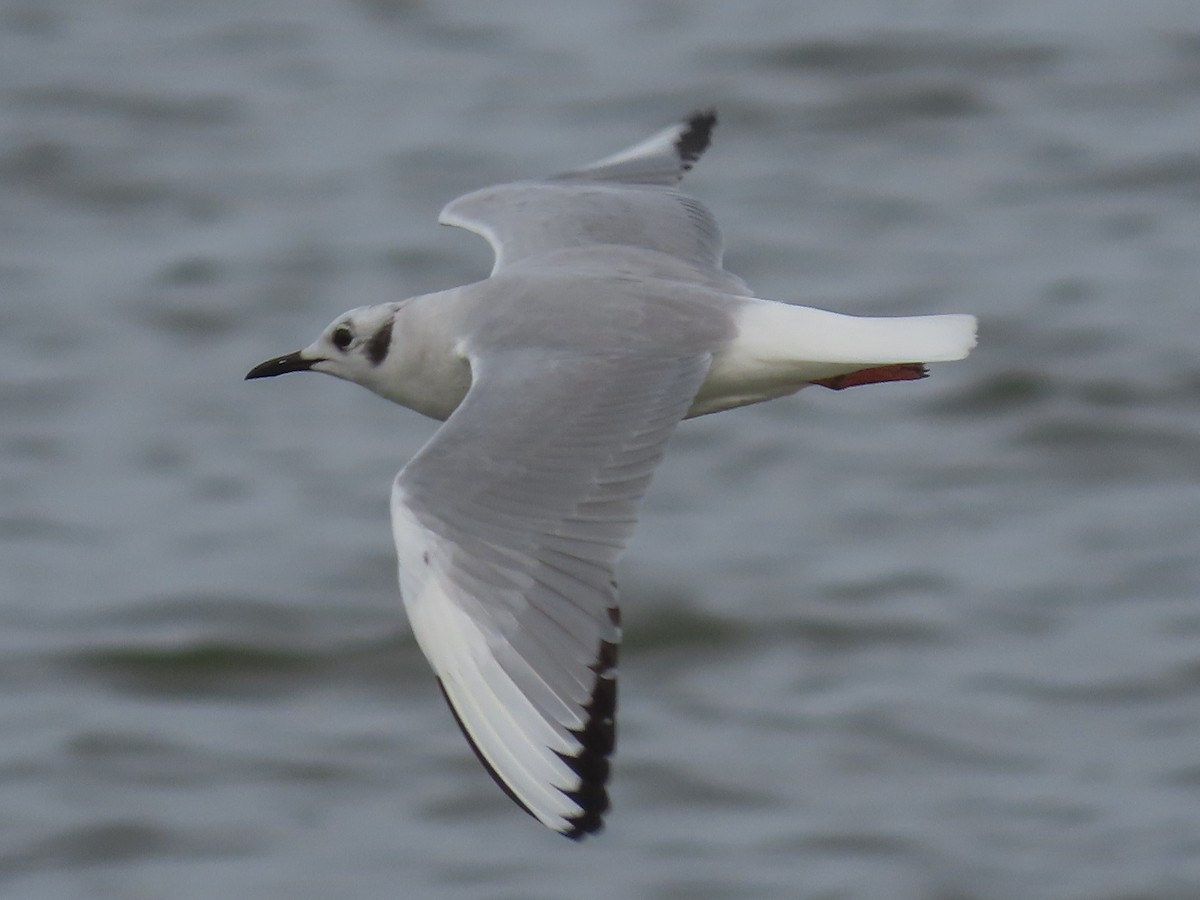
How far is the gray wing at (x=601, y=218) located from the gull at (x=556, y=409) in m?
0.01

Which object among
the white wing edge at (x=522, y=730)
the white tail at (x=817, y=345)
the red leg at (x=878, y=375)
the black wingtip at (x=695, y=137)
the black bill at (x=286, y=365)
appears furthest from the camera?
the black wingtip at (x=695, y=137)

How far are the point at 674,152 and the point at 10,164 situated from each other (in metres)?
7.70

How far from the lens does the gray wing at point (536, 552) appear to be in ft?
14.9

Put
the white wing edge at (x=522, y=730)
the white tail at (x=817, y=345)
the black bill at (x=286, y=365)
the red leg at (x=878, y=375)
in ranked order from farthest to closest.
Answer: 1. the black bill at (x=286, y=365)
2. the red leg at (x=878, y=375)
3. the white tail at (x=817, y=345)
4. the white wing edge at (x=522, y=730)

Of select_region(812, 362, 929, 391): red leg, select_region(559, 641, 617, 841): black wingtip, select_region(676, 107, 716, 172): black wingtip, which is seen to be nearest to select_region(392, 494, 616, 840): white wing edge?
select_region(559, 641, 617, 841): black wingtip

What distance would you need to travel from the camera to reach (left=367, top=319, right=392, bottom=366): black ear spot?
5.81 m

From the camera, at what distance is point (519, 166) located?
12930 mm

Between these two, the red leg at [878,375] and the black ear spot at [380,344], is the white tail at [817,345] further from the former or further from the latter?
the black ear spot at [380,344]

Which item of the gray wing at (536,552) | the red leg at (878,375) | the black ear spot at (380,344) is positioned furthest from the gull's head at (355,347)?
the red leg at (878,375)

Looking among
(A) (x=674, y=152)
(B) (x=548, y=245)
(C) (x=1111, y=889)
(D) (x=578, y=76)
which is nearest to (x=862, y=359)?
(B) (x=548, y=245)

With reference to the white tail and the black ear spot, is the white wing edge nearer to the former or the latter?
the white tail

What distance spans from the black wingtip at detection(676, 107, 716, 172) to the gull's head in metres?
1.53

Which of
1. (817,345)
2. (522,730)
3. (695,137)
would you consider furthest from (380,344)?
(695,137)

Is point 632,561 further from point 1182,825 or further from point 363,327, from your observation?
point 363,327
